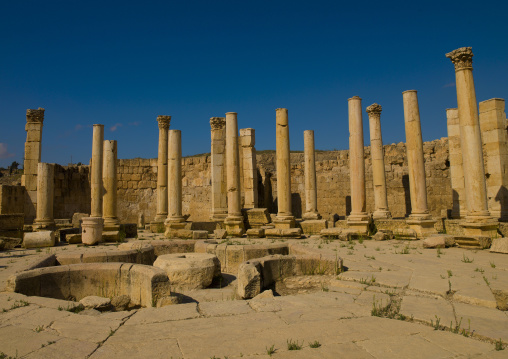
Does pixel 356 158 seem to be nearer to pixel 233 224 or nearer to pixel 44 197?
pixel 233 224

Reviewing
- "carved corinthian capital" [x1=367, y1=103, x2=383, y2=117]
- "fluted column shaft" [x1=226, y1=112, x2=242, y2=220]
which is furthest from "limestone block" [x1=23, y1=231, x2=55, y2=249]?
"carved corinthian capital" [x1=367, y1=103, x2=383, y2=117]

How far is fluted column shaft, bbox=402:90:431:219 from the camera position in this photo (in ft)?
46.7

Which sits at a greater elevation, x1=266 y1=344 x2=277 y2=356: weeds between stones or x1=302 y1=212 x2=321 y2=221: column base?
x1=302 y1=212 x2=321 y2=221: column base

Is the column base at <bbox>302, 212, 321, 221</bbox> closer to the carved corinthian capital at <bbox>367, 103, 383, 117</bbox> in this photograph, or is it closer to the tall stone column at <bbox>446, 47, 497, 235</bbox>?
the carved corinthian capital at <bbox>367, 103, 383, 117</bbox>

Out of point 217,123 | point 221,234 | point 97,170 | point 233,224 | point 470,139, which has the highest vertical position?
point 217,123

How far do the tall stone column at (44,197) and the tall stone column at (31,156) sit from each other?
12.2ft

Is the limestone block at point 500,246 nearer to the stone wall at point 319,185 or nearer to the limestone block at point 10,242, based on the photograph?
the stone wall at point 319,185

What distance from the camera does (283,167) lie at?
55.9 ft

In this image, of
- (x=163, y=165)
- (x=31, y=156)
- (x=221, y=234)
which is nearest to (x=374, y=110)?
(x=221, y=234)

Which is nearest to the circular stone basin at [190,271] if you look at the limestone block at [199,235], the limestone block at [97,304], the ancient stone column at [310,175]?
the limestone block at [97,304]

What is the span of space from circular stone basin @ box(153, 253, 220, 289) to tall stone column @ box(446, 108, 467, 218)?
13.6 meters

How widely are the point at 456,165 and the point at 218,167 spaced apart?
11.3 meters

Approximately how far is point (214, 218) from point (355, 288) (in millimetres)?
12700

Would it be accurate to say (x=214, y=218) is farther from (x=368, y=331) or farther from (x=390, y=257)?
(x=368, y=331)
